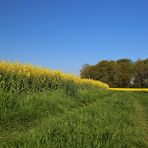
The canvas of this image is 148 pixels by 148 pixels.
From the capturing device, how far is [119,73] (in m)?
101

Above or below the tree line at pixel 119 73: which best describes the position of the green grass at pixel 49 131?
below

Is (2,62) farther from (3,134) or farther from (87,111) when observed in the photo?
(3,134)

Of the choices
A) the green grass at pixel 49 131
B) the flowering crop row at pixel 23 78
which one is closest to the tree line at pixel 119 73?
the flowering crop row at pixel 23 78

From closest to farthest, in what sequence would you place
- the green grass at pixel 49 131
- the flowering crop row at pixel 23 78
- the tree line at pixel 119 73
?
the green grass at pixel 49 131 → the flowering crop row at pixel 23 78 → the tree line at pixel 119 73

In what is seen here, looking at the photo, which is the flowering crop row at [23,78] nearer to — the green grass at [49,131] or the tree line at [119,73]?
the green grass at [49,131]

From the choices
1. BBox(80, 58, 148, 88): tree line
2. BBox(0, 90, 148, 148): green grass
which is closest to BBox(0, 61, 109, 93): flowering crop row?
BBox(0, 90, 148, 148): green grass

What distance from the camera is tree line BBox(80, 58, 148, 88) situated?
100562 mm

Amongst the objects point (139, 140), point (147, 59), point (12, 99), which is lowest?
point (139, 140)

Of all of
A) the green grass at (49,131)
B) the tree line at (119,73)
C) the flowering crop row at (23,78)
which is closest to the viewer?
the green grass at (49,131)

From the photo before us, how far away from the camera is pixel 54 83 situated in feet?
57.9

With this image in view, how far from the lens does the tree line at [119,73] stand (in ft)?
330

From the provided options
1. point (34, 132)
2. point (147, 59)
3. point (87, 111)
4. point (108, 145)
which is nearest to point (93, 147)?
point (108, 145)

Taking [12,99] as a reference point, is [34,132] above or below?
below

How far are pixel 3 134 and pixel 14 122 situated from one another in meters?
1.04
